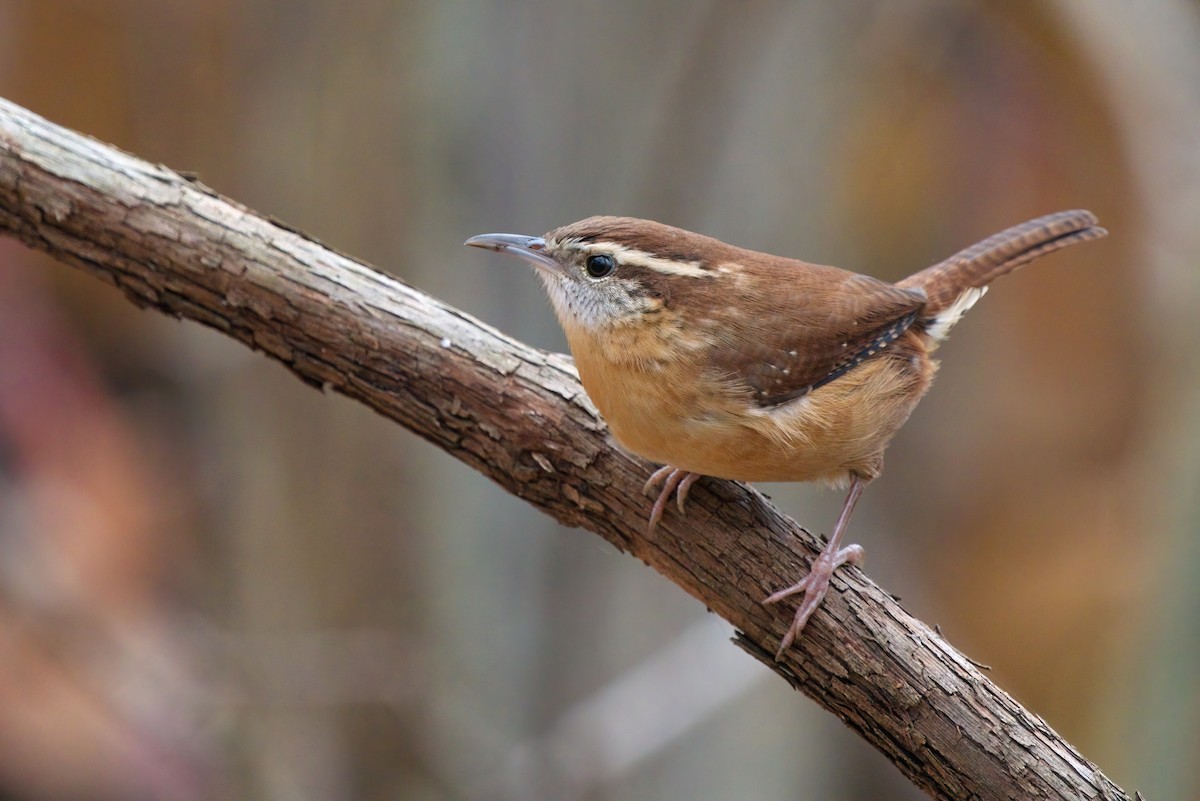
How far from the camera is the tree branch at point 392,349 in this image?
124 inches

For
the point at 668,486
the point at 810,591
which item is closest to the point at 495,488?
the point at 668,486

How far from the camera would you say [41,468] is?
7.46 m

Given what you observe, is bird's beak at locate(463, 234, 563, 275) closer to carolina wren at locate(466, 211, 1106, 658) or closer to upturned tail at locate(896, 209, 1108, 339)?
carolina wren at locate(466, 211, 1106, 658)

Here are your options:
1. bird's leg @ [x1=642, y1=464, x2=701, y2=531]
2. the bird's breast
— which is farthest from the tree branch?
the bird's breast

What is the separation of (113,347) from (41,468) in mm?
1272

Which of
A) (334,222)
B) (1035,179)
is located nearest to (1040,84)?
(1035,179)

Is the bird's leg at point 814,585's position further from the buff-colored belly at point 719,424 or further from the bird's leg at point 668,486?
the bird's leg at point 668,486

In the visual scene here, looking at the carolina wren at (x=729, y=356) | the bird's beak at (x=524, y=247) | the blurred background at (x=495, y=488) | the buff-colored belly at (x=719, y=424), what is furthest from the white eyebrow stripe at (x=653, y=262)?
the blurred background at (x=495, y=488)

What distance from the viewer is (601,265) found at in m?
3.14

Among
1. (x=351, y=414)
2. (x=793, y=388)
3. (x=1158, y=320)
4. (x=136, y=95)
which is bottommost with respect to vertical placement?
(x=793, y=388)

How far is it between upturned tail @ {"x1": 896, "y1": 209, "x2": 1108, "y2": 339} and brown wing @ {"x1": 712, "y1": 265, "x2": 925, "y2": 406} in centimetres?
34

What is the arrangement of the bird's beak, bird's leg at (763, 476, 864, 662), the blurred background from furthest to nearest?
the blurred background, the bird's beak, bird's leg at (763, 476, 864, 662)

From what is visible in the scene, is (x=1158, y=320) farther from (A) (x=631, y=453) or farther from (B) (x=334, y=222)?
(B) (x=334, y=222)

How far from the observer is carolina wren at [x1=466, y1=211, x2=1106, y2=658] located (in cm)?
292
